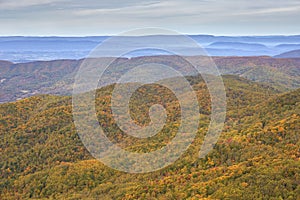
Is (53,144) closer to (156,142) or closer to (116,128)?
(116,128)

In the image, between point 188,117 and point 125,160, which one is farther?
point 188,117

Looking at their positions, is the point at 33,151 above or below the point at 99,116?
below

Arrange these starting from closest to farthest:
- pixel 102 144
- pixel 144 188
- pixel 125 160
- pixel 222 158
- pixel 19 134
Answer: pixel 144 188, pixel 222 158, pixel 125 160, pixel 102 144, pixel 19 134

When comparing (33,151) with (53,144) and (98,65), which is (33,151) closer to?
(53,144)

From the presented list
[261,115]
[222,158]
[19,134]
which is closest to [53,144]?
[19,134]

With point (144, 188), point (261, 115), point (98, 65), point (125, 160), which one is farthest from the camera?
point (98, 65)

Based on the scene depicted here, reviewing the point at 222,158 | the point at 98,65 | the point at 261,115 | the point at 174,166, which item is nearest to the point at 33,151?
the point at 174,166
